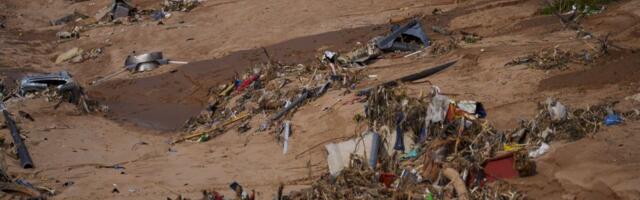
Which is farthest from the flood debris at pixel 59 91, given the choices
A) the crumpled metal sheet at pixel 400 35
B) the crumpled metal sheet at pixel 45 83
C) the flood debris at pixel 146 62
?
the crumpled metal sheet at pixel 400 35

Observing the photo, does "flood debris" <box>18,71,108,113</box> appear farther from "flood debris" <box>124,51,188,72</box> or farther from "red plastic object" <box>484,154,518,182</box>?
"red plastic object" <box>484,154,518,182</box>

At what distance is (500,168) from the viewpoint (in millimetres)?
6621

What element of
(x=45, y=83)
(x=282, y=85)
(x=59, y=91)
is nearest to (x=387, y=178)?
(x=282, y=85)

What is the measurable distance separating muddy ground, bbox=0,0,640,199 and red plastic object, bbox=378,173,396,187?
92 cm

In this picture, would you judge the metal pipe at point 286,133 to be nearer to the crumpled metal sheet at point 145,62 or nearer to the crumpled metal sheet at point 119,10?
the crumpled metal sheet at point 145,62

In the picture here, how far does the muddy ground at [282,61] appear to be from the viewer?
25.2 ft

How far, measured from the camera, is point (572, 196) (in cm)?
608

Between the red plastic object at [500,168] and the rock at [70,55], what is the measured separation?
984 centimetres

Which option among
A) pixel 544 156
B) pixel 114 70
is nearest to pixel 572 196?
pixel 544 156

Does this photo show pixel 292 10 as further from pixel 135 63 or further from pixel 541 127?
pixel 541 127

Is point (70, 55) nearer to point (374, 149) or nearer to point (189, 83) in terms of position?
point (189, 83)

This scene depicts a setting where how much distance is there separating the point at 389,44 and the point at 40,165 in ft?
15.5

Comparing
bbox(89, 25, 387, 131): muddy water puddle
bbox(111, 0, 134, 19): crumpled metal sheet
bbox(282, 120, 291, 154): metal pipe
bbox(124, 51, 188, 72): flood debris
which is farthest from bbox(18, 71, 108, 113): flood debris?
bbox(111, 0, 134, 19): crumpled metal sheet

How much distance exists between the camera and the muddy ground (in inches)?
303
